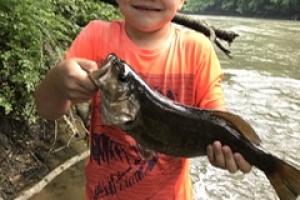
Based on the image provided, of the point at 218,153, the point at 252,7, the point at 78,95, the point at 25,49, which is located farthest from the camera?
the point at 252,7

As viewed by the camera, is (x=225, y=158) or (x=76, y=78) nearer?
(x=76, y=78)

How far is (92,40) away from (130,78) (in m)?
0.55

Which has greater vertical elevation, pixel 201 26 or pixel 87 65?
pixel 87 65

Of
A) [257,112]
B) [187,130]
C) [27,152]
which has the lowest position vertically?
[257,112]

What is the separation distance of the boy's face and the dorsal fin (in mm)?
487

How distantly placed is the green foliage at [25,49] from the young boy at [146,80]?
2040mm

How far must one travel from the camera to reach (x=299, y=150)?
25.1 feet

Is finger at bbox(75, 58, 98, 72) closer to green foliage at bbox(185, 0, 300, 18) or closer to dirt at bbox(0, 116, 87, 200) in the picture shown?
dirt at bbox(0, 116, 87, 200)

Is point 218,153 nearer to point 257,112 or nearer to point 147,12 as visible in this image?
point 147,12

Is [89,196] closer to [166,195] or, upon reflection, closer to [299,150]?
[166,195]

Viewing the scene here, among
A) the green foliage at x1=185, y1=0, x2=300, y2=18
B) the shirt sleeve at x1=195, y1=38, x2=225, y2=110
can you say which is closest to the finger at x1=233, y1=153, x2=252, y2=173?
the shirt sleeve at x1=195, y1=38, x2=225, y2=110

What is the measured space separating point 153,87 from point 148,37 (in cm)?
23

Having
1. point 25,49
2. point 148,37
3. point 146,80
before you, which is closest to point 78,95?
point 146,80

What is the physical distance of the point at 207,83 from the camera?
7.79ft
